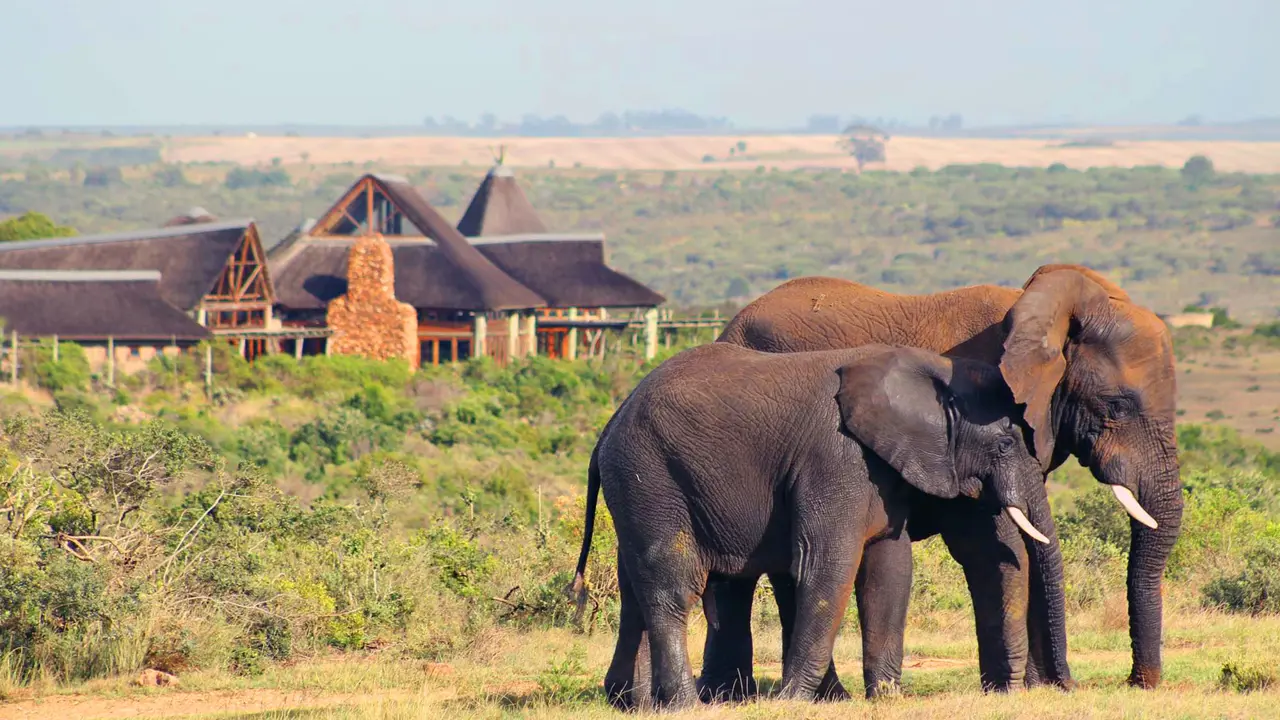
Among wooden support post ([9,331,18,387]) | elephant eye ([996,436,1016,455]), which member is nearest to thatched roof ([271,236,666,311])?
wooden support post ([9,331,18,387])

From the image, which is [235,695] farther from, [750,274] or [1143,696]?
[750,274]

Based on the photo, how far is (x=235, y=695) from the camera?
485 inches

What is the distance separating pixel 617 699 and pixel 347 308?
3649 cm

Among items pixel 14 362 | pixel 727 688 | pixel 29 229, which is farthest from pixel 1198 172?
pixel 727 688

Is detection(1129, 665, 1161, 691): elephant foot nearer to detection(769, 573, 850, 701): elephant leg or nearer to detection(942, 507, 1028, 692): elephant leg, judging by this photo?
detection(942, 507, 1028, 692): elephant leg

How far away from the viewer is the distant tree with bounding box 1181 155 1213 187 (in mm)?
157125

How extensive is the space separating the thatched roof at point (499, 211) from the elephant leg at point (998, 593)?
147 feet

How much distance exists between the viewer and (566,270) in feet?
173

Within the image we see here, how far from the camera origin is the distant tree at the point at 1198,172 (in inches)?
6186

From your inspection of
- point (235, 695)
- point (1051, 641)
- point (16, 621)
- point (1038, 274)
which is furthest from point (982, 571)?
point (16, 621)

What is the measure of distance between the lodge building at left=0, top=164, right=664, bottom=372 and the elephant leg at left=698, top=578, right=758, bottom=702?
30.0 meters

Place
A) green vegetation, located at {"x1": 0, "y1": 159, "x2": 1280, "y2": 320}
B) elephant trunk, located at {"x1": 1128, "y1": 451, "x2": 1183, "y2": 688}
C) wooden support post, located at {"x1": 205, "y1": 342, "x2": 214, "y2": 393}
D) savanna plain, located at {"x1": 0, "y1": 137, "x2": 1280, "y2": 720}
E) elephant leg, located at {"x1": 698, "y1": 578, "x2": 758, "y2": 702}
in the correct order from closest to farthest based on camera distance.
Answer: elephant trunk, located at {"x1": 1128, "y1": 451, "x2": 1183, "y2": 688}
elephant leg, located at {"x1": 698, "y1": 578, "x2": 758, "y2": 702}
savanna plain, located at {"x1": 0, "y1": 137, "x2": 1280, "y2": 720}
wooden support post, located at {"x1": 205, "y1": 342, "x2": 214, "y2": 393}
green vegetation, located at {"x1": 0, "y1": 159, "x2": 1280, "y2": 320}

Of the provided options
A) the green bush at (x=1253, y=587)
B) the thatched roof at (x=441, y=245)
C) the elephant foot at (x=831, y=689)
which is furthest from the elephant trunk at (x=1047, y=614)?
the thatched roof at (x=441, y=245)

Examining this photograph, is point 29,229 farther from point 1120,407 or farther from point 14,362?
point 1120,407
